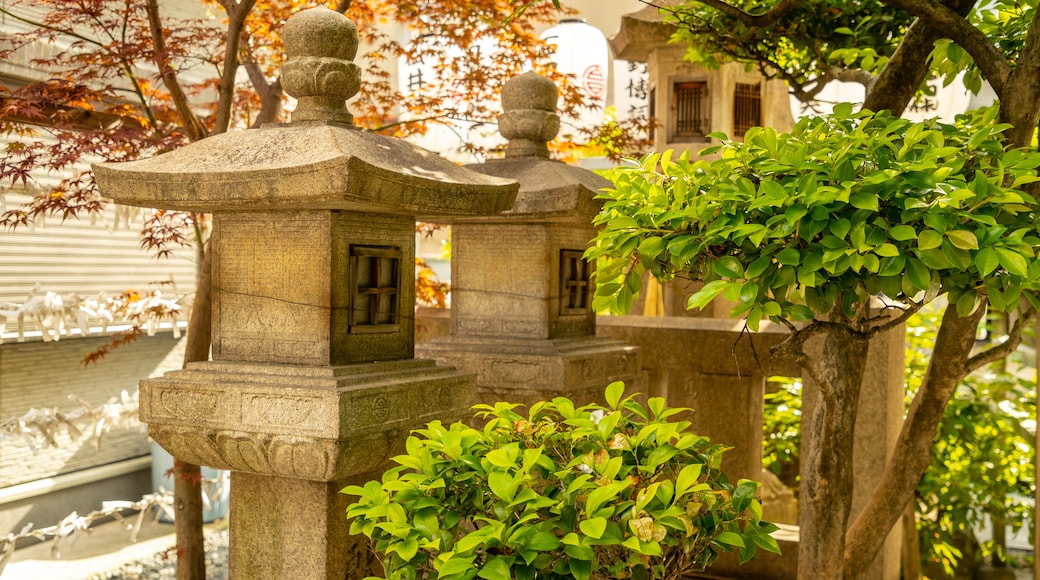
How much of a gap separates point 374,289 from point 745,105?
7642 mm

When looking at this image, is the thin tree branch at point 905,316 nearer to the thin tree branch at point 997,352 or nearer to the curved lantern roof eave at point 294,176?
the thin tree branch at point 997,352

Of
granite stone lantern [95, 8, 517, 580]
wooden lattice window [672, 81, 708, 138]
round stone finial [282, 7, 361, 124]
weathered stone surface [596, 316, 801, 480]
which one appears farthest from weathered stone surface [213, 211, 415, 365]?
wooden lattice window [672, 81, 708, 138]

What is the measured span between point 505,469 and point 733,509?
67cm

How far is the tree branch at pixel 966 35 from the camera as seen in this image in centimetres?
316

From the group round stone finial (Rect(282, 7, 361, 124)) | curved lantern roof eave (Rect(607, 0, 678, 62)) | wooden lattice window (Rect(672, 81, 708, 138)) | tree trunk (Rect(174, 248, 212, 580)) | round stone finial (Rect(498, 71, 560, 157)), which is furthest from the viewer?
wooden lattice window (Rect(672, 81, 708, 138))

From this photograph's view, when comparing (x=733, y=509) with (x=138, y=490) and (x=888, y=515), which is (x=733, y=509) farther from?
(x=138, y=490)

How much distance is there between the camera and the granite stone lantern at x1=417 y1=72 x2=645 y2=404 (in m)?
4.75

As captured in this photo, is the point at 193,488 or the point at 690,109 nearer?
the point at 193,488

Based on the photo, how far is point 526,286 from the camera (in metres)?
4.93

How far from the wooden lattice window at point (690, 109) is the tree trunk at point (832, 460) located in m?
7.04

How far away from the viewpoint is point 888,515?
Answer: 388cm

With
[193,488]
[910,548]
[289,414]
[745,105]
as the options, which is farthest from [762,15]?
[745,105]

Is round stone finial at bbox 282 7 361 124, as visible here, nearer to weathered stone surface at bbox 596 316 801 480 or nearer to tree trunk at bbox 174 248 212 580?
tree trunk at bbox 174 248 212 580

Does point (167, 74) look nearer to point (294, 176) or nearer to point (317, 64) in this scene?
point (317, 64)
